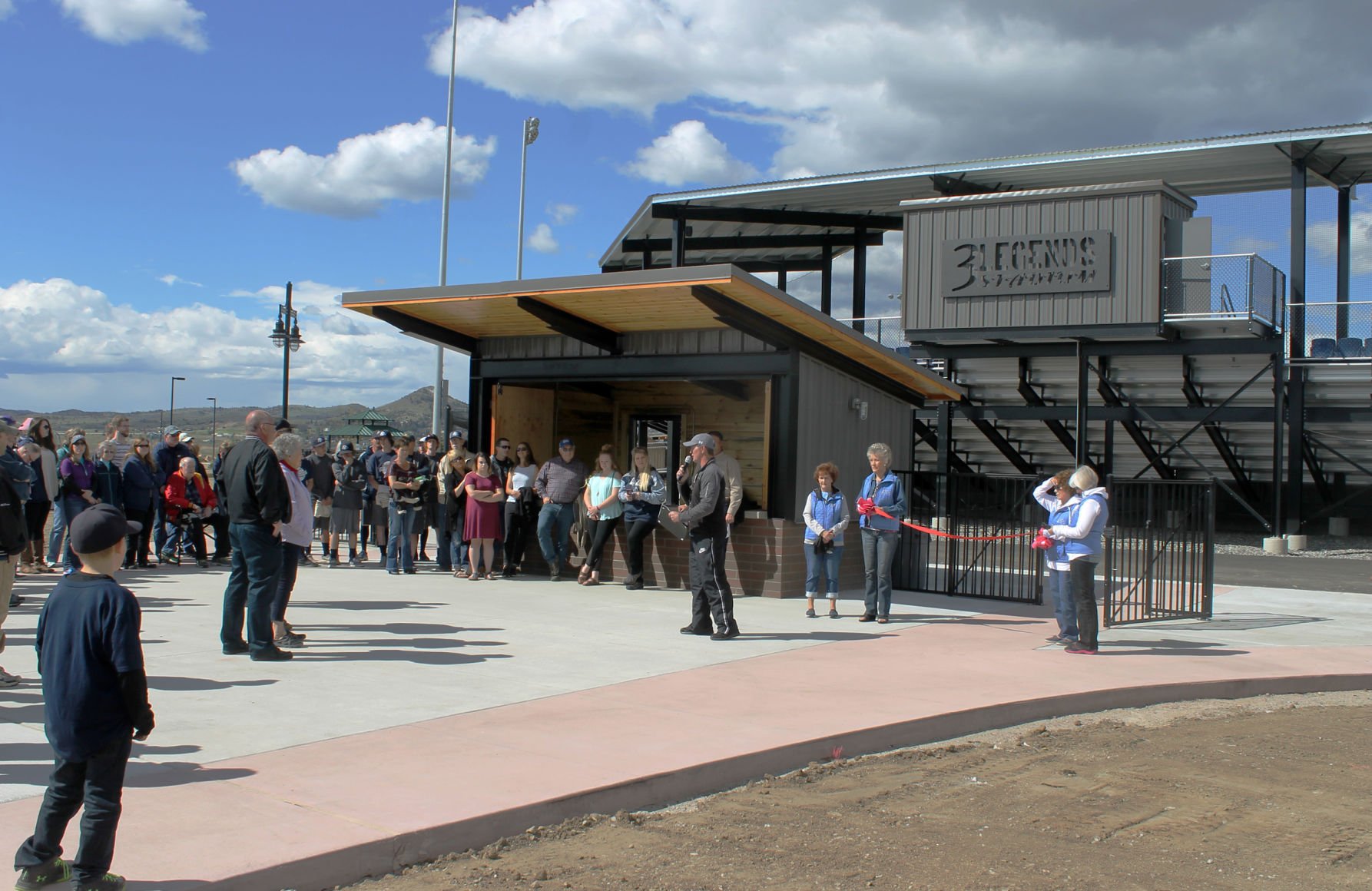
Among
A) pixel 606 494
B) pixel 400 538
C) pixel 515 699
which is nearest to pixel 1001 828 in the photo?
pixel 515 699

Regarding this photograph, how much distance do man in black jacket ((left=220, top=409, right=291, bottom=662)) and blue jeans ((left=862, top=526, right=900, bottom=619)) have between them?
17.5ft

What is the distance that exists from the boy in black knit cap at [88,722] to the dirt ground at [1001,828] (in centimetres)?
100

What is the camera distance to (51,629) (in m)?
4.01

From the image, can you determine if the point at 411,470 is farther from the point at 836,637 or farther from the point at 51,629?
the point at 51,629

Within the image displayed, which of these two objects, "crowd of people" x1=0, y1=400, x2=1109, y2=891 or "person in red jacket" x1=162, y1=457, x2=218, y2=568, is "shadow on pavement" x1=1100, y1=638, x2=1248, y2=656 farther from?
"person in red jacket" x1=162, y1=457, x2=218, y2=568

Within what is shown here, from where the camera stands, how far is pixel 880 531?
36.3ft

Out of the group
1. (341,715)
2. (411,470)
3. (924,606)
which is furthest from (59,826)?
(411,470)

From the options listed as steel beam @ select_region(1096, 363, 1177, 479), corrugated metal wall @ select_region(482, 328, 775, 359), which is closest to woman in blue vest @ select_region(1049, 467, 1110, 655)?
corrugated metal wall @ select_region(482, 328, 775, 359)

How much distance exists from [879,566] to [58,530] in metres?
9.46

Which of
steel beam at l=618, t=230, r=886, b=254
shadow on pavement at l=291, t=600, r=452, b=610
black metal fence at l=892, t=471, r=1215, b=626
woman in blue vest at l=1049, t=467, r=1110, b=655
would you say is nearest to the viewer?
woman in blue vest at l=1049, t=467, r=1110, b=655

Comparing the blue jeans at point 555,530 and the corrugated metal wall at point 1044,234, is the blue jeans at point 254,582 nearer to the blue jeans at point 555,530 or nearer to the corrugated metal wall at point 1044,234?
the blue jeans at point 555,530

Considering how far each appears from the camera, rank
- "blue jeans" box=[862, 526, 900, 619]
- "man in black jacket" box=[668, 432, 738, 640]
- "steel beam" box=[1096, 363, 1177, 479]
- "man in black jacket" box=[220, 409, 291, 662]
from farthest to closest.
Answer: "steel beam" box=[1096, 363, 1177, 479], "blue jeans" box=[862, 526, 900, 619], "man in black jacket" box=[668, 432, 738, 640], "man in black jacket" box=[220, 409, 291, 662]

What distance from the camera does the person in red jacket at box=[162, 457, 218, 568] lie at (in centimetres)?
1459

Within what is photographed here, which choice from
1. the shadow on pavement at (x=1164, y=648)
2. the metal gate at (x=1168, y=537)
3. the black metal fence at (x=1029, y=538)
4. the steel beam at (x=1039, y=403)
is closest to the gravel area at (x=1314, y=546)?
the steel beam at (x=1039, y=403)
